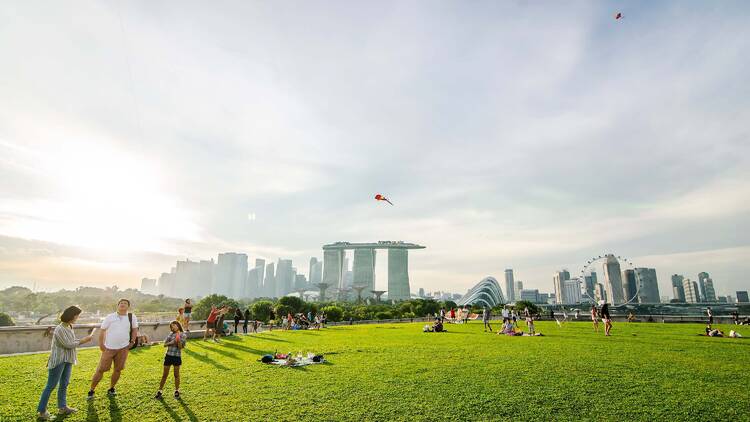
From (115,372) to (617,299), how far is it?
109 m

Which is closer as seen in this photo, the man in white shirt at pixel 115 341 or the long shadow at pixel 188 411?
the long shadow at pixel 188 411

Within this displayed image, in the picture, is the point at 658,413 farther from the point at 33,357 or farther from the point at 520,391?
the point at 33,357

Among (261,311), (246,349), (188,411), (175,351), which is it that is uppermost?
(175,351)

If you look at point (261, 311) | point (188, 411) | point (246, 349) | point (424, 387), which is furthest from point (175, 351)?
point (261, 311)

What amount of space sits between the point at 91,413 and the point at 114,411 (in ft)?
1.24

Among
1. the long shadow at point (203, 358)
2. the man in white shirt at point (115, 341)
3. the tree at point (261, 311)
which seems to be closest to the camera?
the man in white shirt at point (115, 341)

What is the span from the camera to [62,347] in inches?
283

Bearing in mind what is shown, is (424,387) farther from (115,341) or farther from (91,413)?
(115,341)

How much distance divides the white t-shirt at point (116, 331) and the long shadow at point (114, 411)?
1.11m

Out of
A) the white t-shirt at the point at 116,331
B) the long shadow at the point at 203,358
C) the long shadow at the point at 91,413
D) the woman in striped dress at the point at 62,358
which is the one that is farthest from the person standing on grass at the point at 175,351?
the long shadow at the point at 203,358

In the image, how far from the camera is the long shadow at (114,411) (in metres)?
6.81

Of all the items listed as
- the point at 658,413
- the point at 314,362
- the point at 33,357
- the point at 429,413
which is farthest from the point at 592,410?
the point at 33,357

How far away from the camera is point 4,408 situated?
7340mm

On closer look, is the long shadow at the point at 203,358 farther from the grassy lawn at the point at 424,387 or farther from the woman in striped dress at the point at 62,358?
the woman in striped dress at the point at 62,358
